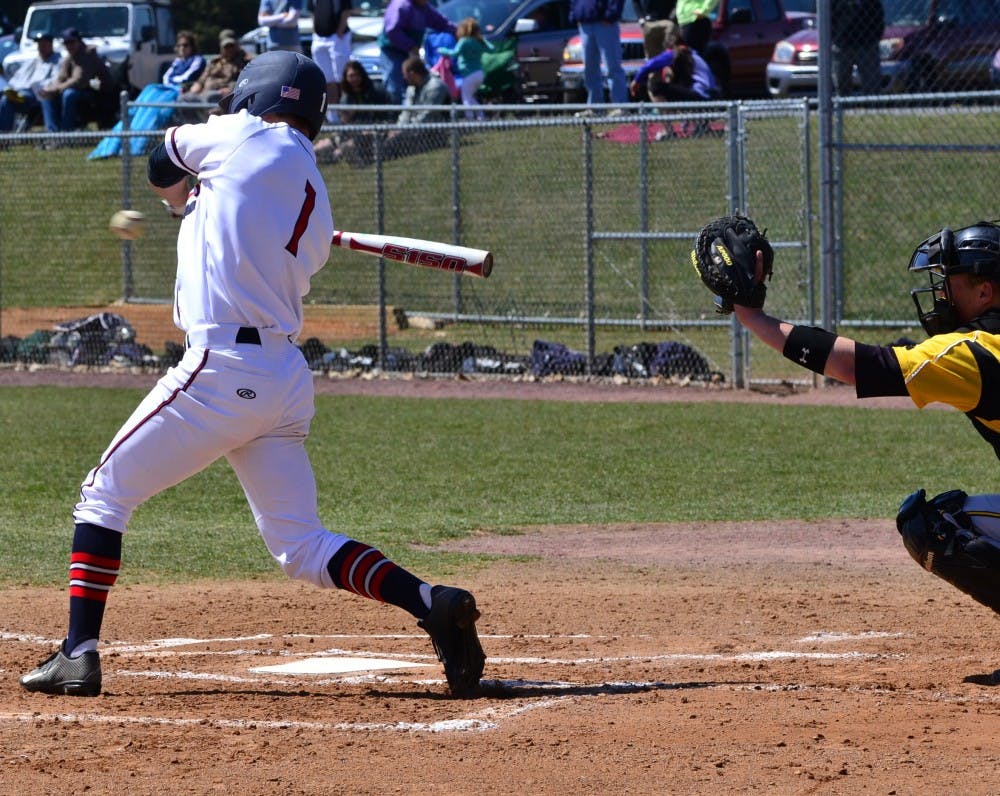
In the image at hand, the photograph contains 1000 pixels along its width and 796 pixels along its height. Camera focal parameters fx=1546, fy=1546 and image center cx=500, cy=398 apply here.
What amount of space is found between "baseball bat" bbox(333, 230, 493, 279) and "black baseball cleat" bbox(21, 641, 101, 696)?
1.62 metres

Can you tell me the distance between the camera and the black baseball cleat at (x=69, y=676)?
4.74 m

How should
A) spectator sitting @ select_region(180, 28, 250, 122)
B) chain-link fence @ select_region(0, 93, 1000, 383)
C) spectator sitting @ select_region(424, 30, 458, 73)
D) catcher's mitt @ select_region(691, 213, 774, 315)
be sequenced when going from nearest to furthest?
catcher's mitt @ select_region(691, 213, 774, 315), chain-link fence @ select_region(0, 93, 1000, 383), spectator sitting @ select_region(180, 28, 250, 122), spectator sitting @ select_region(424, 30, 458, 73)

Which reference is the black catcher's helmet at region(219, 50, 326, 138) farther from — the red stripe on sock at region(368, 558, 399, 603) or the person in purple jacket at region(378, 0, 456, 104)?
the person in purple jacket at region(378, 0, 456, 104)

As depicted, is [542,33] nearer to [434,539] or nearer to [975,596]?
[434,539]

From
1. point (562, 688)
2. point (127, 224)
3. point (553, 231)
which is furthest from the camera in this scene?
point (553, 231)

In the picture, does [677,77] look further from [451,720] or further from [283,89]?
[451,720]

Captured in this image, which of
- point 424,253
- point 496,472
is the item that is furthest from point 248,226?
point 496,472

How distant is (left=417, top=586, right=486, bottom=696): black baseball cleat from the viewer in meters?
4.73

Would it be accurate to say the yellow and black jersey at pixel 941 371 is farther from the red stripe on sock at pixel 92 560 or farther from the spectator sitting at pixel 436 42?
the spectator sitting at pixel 436 42

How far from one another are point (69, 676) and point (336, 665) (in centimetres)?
100

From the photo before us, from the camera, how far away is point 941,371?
445cm

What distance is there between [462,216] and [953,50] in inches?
202

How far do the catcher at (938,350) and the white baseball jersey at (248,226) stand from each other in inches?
47.8

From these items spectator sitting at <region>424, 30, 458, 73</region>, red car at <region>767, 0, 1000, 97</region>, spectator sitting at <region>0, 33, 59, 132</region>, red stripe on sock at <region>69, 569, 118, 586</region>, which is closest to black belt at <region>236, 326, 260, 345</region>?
red stripe on sock at <region>69, 569, 118, 586</region>
